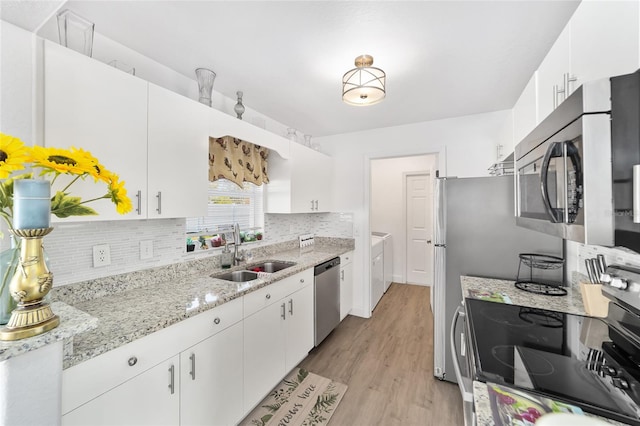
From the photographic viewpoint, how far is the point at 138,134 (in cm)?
136

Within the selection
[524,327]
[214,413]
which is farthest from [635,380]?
[214,413]

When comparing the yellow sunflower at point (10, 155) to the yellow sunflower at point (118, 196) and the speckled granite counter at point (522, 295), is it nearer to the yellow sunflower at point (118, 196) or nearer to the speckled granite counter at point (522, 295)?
the yellow sunflower at point (118, 196)

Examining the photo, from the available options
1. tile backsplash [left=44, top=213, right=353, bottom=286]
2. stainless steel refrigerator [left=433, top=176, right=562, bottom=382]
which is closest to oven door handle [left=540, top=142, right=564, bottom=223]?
stainless steel refrigerator [left=433, top=176, right=562, bottom=382]

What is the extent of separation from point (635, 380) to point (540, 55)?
1.90 m

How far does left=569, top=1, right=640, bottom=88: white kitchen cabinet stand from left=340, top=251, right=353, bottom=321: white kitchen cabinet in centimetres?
252

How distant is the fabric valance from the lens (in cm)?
217

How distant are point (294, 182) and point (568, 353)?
7.73ft

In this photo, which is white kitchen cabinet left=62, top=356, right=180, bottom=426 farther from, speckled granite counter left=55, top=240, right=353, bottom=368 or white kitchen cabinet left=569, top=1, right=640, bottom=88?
white kitchen cabinet left=569, top=1, right=640, bottom=88

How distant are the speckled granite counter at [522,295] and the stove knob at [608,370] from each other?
23.0 inches

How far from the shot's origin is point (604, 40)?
781 millimetres

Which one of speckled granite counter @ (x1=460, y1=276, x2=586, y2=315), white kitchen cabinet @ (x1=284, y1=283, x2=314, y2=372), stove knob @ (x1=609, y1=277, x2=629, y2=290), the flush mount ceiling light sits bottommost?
white kitchen cabinet @ (x1=284, y1=283, x2=314, y2=372)

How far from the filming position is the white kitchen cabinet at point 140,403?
0.96 meters

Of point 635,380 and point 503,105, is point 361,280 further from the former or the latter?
point 635,380

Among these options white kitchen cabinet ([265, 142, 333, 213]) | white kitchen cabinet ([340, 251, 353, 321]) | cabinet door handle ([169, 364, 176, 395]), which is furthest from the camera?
white kitchen cabinet ([340, 251, 353, 321])
